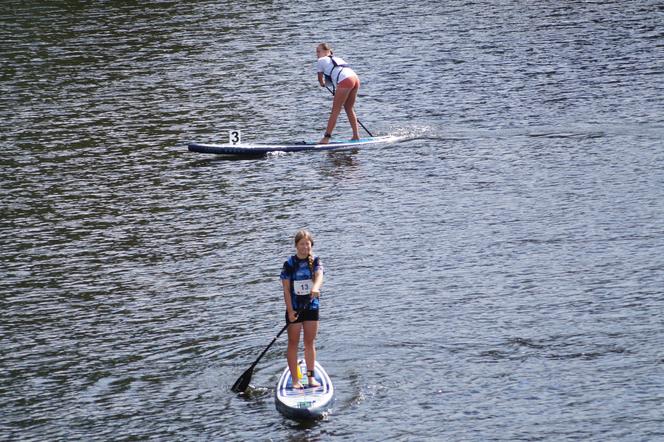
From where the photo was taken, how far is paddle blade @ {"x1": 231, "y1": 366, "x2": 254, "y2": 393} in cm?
1484

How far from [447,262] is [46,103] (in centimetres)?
1815

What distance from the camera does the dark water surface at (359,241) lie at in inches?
575

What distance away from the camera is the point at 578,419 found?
545 inches

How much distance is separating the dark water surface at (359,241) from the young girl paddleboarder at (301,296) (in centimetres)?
75

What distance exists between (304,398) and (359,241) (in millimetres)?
6710

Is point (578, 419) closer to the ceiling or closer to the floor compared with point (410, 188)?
closer to the floor

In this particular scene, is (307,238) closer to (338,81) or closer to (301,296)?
(301,296)

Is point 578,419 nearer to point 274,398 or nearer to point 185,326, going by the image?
point 274,398

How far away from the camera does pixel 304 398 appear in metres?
14.2

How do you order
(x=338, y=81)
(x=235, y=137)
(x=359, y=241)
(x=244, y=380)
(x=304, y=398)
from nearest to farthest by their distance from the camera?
(x=304, y=398)
(x=244, y=380)
(x=359, y=241)
(x=235, y=137)
(x=338, y=81)

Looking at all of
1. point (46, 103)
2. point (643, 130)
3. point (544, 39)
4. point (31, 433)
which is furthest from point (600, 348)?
point (544, 39)

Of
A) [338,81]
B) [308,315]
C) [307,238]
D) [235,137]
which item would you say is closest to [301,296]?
[308,315]

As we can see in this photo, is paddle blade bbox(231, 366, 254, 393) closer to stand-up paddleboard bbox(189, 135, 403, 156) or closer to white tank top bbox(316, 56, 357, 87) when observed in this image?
stand-up paddleboard bbox(189, 135, 403, 156)

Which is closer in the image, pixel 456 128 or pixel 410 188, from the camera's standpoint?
pixel 410 188
